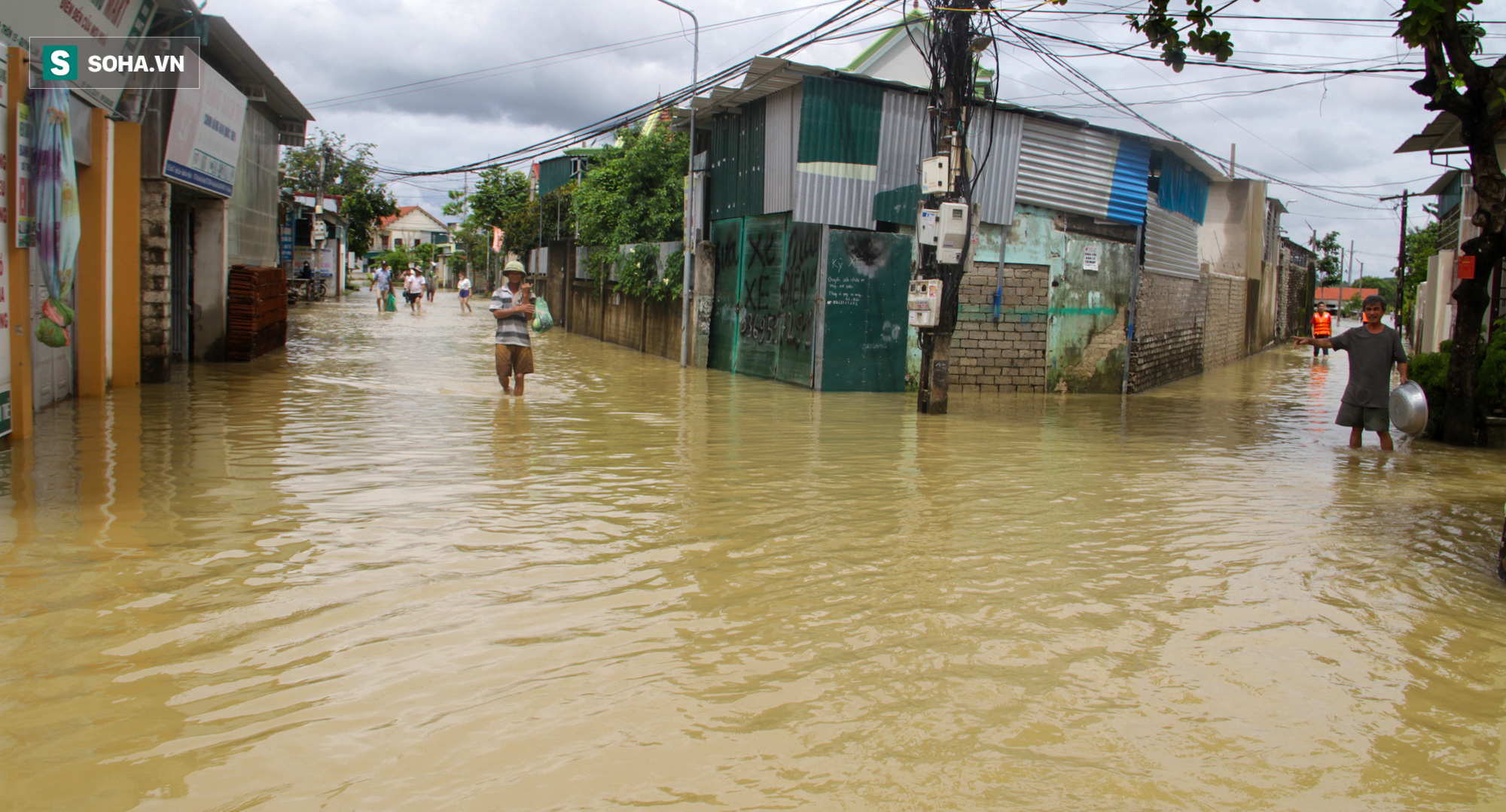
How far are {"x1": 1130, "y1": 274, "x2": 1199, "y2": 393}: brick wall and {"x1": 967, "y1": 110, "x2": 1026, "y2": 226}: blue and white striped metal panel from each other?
384 centimetres

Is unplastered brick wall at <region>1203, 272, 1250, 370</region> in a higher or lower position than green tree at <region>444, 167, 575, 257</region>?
lower

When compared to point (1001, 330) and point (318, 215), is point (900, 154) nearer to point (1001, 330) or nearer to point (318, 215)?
point (1001, 330)

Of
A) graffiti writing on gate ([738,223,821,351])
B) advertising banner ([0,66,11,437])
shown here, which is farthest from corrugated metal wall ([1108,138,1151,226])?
advertising banner ([0,66,11,437])

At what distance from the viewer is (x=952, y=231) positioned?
12.6 m

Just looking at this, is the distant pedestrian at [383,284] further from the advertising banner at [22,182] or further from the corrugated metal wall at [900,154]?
the advertising banner at [22,182]

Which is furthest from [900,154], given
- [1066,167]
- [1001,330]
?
[1001,330]

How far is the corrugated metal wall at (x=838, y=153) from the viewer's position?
1590cm

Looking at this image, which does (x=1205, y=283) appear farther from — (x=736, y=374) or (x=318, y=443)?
(x=318, y=443)

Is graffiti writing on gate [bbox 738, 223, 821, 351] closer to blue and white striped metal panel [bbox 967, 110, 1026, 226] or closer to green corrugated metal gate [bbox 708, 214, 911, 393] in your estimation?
green corrugated metal gate [bbox 708, 214, 911, 393]

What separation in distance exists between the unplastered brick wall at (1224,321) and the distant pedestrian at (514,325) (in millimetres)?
18054

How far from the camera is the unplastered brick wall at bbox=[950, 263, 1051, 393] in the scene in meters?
17.0

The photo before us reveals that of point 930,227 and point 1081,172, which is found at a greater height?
point 1081,172

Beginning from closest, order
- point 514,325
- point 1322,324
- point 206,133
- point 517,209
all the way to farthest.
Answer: point 514,325 → point 206,133 → point 1322,324 → point 517,209

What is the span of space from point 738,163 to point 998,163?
4.77 metres
